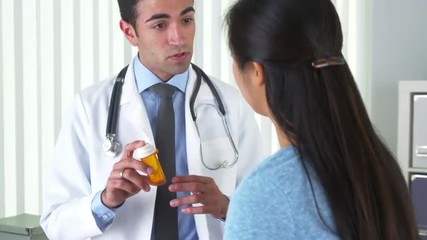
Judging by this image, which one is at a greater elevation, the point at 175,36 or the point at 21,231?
the point at 175,36

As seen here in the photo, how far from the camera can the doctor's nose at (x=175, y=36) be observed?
1480 mm

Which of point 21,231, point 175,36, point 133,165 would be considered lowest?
point 21,231

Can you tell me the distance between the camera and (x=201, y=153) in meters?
1.49

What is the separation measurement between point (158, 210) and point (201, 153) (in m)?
0.16

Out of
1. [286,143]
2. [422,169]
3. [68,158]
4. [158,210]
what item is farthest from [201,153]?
[422,169]

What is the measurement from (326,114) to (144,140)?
71cm

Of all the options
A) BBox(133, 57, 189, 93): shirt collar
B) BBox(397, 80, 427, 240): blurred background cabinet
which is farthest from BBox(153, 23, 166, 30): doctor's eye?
BBox(397, 80, 427, 240): blurred background cabinet

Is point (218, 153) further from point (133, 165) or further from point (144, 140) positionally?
point (133, 165)

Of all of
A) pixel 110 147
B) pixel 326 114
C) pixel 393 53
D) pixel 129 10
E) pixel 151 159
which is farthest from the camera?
pixel 393 53

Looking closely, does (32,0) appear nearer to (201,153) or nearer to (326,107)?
(201,153)

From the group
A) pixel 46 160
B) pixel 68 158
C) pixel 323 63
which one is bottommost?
pixel 46 160

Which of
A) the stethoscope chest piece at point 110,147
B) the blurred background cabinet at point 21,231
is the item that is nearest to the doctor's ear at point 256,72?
the stethoscope chest piece at point 110,147

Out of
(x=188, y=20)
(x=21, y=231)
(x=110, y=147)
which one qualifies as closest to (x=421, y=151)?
(x=188, y=20)

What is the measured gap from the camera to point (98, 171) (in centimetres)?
150
